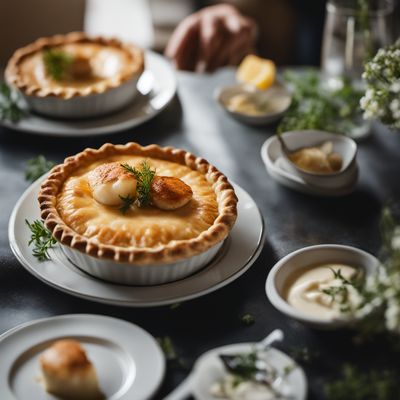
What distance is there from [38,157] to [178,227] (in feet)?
2.50

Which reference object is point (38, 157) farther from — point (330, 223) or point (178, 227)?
point (330, 223)

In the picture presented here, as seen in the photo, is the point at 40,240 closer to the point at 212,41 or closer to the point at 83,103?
the point at 83,103

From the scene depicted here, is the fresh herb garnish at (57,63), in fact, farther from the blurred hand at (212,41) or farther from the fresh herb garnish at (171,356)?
the fresh herb garnish at (171,356)

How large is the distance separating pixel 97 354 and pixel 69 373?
148mm

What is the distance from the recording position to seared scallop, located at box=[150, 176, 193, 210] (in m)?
1.88

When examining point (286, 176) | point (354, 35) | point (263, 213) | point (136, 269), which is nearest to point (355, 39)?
point (354, 35)

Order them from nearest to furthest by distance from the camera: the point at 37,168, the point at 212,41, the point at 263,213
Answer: the point at 263,213, the point at 37,168, the point at 212,41

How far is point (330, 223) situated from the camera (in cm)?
213

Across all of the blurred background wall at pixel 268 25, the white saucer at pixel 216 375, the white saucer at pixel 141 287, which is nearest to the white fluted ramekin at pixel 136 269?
the white saucer at pixel 141 287

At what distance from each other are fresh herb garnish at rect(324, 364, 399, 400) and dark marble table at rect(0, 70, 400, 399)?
0.29 feet

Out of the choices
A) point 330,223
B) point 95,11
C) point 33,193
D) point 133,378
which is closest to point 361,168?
point 330,223

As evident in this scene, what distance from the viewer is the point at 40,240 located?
1930 mm

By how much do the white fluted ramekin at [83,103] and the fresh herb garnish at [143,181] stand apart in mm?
682

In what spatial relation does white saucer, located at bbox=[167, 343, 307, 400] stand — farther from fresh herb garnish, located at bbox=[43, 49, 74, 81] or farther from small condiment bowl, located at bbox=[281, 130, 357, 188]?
fresh herb garnish, located at bbox=[43, 49, 74, 81]
